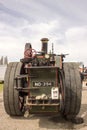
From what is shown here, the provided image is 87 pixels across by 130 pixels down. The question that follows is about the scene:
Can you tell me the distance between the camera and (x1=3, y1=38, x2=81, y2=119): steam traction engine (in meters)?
5.98

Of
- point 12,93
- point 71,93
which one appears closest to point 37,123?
point 12,93

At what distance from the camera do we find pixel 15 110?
6.70 metres

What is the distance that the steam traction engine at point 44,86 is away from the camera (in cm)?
598

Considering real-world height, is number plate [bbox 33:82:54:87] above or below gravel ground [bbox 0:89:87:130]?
above

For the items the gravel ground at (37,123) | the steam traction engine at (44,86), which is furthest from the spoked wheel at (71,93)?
the gravel ground at (37,123)

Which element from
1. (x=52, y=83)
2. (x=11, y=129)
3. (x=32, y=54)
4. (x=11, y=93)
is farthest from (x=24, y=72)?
(x=11, y=129)

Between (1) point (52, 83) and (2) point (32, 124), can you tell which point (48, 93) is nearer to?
(1) point (52, 83)

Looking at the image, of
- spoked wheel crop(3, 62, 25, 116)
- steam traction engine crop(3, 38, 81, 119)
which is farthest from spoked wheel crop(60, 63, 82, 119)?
spoked wheel crop(3, 62, 25, 116)

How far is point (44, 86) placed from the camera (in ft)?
20.1

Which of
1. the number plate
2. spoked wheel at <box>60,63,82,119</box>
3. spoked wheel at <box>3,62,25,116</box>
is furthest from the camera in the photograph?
spoked wheel at <box>3,62,25,116</box>

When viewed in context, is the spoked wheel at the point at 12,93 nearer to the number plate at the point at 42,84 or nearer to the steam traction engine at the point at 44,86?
the steam traction engine at the point at 44,86

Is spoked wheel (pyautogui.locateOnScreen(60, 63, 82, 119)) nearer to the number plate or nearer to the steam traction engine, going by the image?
the steam traction engine

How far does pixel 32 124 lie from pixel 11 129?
69 centimetres

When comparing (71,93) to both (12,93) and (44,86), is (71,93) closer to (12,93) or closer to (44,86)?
(44,86)
